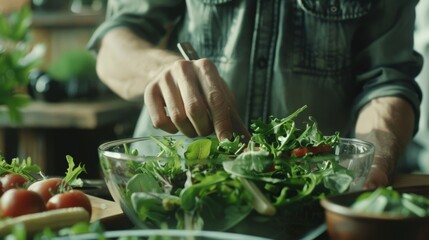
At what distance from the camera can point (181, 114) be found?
1132mm

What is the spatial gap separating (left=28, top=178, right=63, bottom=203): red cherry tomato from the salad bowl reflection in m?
0.12

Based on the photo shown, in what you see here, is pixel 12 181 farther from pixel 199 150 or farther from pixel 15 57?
pixel 15 57

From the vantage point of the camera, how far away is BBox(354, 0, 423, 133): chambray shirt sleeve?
1.59 metres

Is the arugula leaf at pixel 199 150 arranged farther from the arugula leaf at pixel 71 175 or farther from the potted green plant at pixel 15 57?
the potted green plant at pixel 15 57

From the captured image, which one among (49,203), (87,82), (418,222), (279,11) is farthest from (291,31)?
(87,82)

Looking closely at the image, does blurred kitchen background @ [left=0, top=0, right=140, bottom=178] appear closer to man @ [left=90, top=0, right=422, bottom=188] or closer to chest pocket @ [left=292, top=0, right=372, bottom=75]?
man @ [left=90, top=0, right=422, bottom=188]

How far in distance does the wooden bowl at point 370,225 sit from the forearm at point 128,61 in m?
0.83

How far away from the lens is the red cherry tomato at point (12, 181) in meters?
0.98

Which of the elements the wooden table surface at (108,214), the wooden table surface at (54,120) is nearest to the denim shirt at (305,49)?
the wooden table surface at (108,214)

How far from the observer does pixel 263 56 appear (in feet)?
5.40

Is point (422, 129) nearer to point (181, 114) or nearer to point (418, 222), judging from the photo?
point (181, 114)

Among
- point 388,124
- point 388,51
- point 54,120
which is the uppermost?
point 388,51

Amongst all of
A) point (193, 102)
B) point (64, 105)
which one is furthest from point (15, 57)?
point (64, 105)

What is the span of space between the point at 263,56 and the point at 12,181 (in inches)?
31.6
